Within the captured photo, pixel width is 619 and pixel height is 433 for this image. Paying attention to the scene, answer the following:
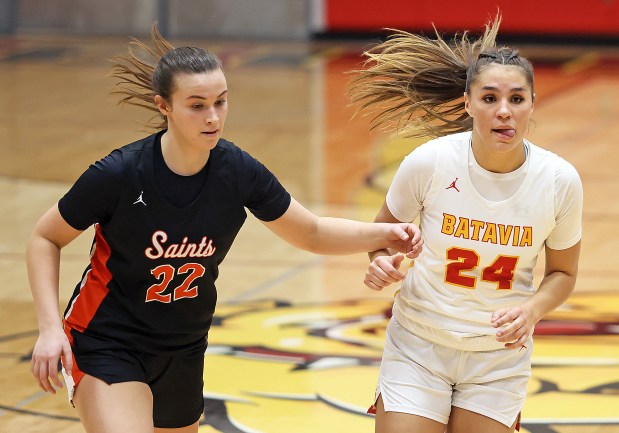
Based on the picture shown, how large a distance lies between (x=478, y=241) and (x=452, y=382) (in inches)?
19.7

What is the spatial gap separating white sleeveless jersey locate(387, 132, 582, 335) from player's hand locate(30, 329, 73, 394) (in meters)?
1.19

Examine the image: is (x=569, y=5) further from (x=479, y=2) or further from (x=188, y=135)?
(x=188, y=135)

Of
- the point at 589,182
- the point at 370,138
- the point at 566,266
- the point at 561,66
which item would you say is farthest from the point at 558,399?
the point at 561,66

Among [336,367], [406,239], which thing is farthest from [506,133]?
[336,367]

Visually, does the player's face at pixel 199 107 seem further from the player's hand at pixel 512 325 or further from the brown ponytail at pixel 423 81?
the player's hand at pixel 512 325

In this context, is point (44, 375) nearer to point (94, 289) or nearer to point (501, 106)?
point (94, 289)

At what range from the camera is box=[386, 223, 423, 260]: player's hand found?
12.6ft

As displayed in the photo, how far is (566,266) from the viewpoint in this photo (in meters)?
3.98

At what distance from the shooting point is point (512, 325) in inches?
145

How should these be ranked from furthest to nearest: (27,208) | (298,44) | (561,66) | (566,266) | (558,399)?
(298,44) → (561,66) → (27,208) → (558,399) → (566,266)

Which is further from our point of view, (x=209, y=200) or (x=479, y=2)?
(x=479, y=2)

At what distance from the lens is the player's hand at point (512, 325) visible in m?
3.67

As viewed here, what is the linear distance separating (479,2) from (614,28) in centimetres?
213

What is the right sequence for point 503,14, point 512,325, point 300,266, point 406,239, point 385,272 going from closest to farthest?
1. point 512,325
2. point 385,272
3. point 406,239
4. point 300,266
5. point 503,14
